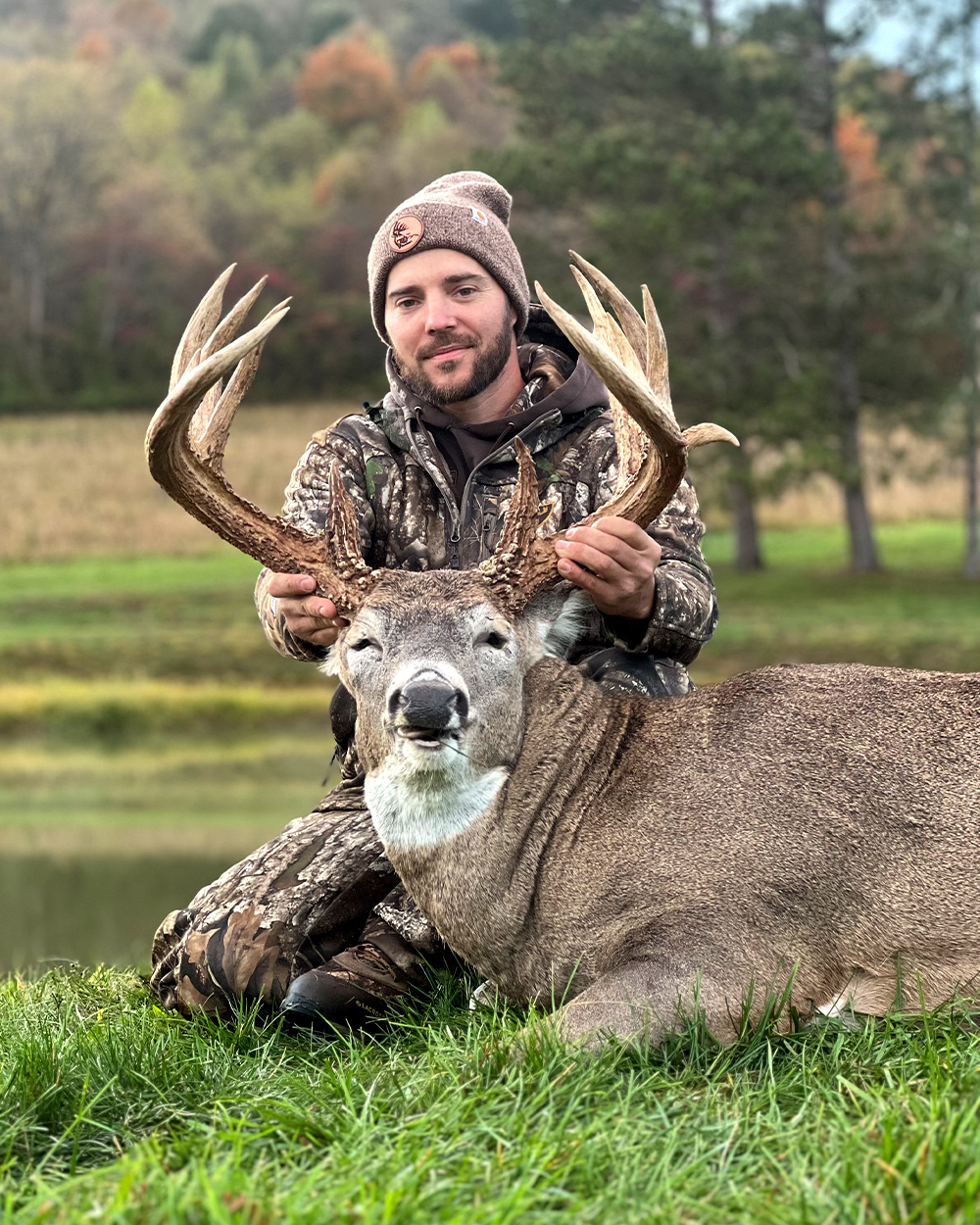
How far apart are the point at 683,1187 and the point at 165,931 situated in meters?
3.19

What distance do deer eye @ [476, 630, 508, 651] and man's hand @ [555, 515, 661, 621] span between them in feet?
1.04

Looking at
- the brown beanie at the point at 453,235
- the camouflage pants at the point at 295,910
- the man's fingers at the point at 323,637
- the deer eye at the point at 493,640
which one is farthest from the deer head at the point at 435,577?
the brown beanie at the point at 453,235

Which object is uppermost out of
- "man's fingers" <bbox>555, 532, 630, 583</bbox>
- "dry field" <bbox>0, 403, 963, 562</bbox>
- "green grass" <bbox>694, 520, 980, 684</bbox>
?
"man's fingers" <bbox>555, 532, 630, 583</bbox>

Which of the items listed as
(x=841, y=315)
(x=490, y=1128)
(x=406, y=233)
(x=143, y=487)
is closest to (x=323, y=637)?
(x=406, y=233)

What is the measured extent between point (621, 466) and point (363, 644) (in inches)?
46.0

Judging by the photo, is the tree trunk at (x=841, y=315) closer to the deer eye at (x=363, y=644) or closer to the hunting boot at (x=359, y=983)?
the hunting boot at (x=359, y=983)

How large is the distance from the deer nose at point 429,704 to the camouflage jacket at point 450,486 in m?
1.38

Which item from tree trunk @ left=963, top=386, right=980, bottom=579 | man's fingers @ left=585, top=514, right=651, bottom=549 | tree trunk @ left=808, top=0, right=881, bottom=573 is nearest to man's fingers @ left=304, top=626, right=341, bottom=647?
man's fingers @ left=585, top=514, right=651, bottom=549

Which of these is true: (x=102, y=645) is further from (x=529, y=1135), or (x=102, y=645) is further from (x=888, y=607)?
(x=529, y=1135)

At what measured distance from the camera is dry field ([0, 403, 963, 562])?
32594 mm

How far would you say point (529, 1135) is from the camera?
11.5ft

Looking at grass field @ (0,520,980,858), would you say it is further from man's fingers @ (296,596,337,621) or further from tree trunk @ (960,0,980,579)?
man's fingers @ (296,596,337,621)

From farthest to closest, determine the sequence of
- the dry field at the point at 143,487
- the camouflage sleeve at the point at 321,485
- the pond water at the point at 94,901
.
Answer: the dry field at the point at 143,487, the pond water at the point at 94,901, the camouflage sleeve at the point at 321,485

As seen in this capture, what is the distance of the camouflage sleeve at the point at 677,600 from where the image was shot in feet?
17.4
